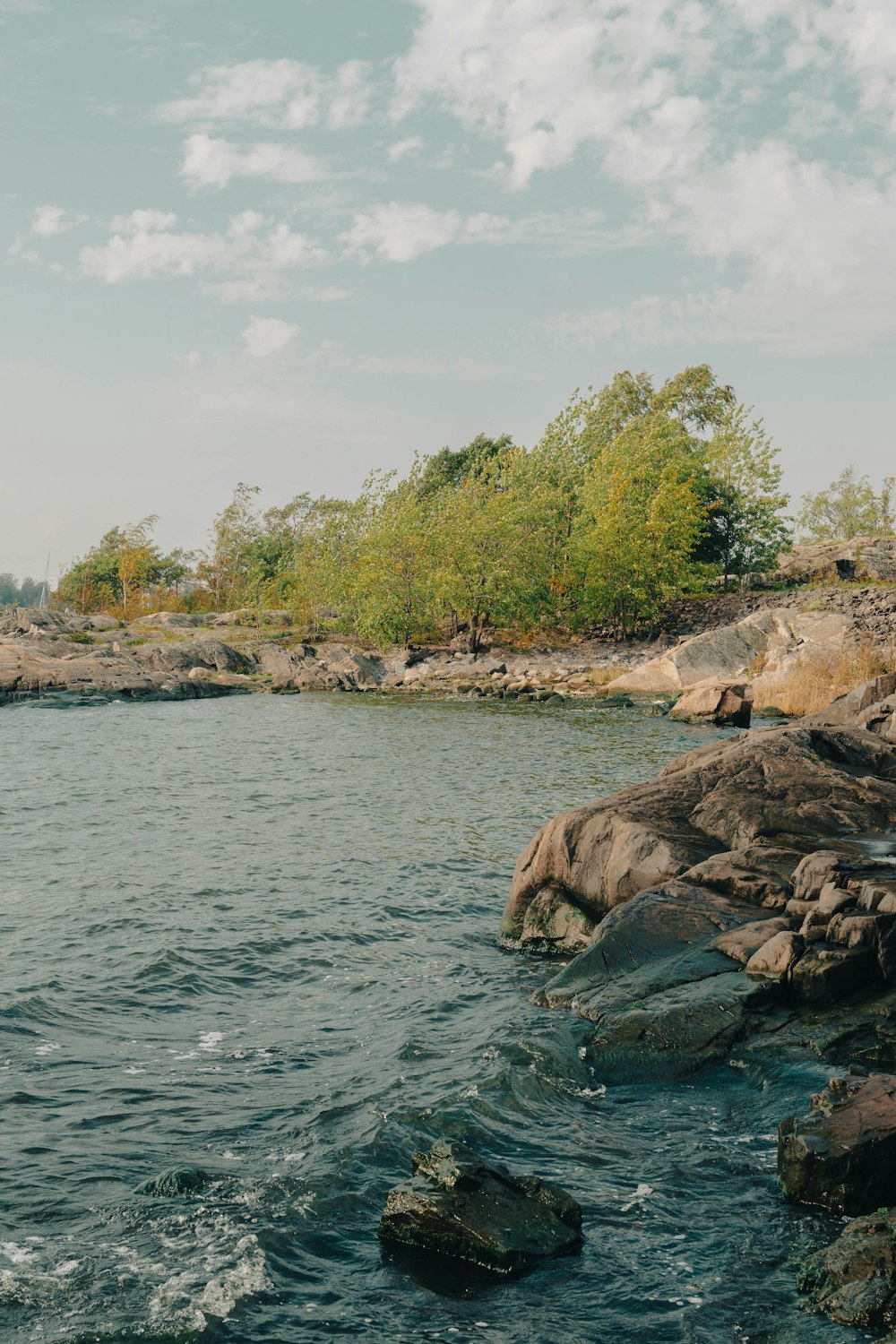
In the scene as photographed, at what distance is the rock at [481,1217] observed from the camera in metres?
7.31

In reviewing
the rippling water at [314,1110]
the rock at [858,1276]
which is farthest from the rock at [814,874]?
the rock at [858,1276]

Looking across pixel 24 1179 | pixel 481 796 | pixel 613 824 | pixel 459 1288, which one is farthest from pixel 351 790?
pixel 459 1288

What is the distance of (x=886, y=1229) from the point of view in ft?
22.2

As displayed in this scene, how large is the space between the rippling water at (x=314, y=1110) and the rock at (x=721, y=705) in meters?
18.9

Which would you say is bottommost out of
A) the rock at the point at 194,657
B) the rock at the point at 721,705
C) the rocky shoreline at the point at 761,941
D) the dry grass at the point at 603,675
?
the rocky shoreline at the point at 761,941

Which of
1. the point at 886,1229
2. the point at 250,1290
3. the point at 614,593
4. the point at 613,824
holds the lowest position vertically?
the point at 250,1290

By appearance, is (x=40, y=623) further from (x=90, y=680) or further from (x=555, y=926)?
(x=555, y=926)

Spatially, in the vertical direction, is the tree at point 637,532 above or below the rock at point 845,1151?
above

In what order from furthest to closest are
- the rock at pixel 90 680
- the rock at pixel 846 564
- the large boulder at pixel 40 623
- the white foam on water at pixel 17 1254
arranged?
1. the large boulder at pixel 40 623
2. the rock at pixel 846 564
3. the rock at pixel 90 680
4. the white foam on water at pixel 17 1254

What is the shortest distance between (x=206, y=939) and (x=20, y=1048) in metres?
4.08

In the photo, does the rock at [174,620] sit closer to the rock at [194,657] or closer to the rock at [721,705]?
the rock at [194,657]

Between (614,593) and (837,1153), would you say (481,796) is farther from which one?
(614,593)

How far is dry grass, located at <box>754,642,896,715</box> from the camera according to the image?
40.3 meters

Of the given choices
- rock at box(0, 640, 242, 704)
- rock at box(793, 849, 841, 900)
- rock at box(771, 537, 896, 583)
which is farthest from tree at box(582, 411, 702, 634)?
rock at box(793, 849, 841, 900)
